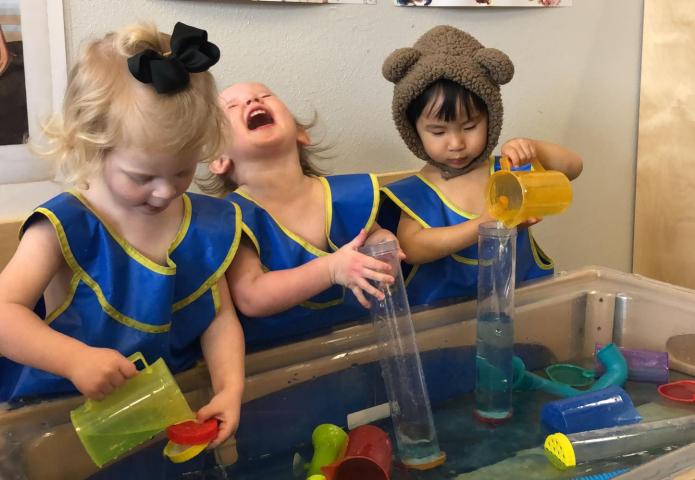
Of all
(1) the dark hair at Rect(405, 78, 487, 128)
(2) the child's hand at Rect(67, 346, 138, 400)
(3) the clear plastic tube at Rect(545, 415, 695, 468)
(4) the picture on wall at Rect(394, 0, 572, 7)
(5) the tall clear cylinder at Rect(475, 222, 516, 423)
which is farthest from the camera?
(4) the picture on wall at Rect(394, 0, 572, 7)

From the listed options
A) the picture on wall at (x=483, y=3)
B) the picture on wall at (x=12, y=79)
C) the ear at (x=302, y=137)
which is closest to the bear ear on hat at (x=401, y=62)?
the ear at (x=302, y=137)

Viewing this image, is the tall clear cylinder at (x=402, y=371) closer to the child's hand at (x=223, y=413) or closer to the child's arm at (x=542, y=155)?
the child's hand at (x=223, y=413)

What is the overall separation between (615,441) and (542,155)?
17.2 inches

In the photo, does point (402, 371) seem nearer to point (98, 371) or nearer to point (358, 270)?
point (358, 270)

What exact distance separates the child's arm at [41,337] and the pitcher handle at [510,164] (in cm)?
55

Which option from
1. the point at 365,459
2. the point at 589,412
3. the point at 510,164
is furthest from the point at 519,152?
the point at 365,459

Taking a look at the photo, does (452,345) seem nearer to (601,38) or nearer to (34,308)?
(34,308)

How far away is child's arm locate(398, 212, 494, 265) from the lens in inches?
36.1

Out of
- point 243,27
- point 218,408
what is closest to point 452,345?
point 218,408

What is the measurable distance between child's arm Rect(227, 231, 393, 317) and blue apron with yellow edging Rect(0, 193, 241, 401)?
0.18ft

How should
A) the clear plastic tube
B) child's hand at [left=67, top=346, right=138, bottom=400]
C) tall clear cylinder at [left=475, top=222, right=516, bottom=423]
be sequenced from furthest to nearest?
tall clear cylinder at [left=475, top=222, right=516, bottom=423] < the clear plastic tube < child's hand at [left=67, top=346, right=138, bottom=400]

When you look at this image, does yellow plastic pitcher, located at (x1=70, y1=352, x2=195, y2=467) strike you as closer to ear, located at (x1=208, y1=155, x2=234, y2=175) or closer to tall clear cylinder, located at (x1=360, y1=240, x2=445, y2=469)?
tall clear cylinder, located at (x1=360, y1=240, x2=445, y2=469)

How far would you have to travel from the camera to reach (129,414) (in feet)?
2.07

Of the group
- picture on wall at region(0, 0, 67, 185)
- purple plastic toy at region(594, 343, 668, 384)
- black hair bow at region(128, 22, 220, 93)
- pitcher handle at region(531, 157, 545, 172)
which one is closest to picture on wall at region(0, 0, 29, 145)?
picture on wall at region(0, 0, 67, 185)
